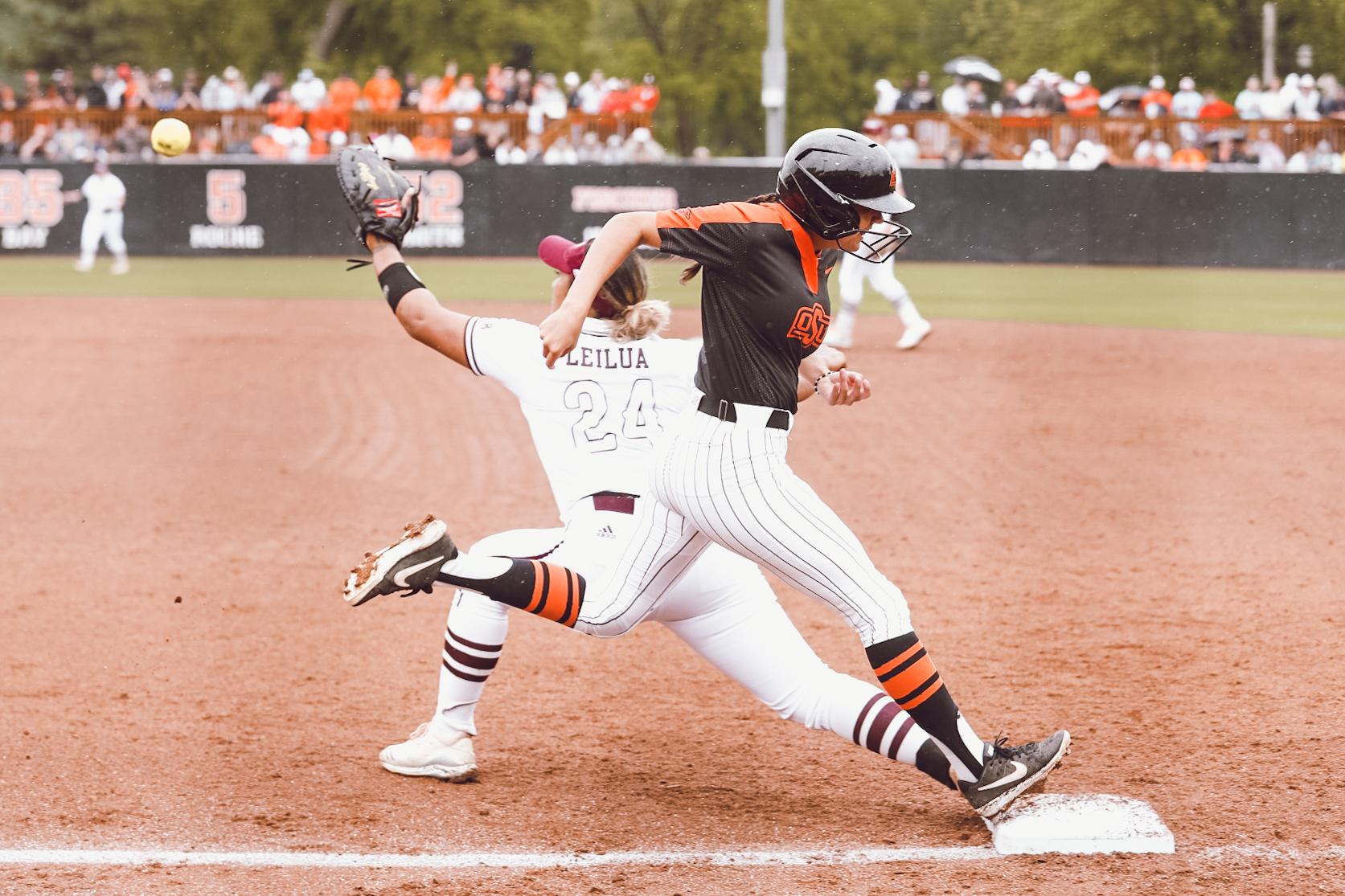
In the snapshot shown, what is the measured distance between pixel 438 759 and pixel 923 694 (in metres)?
1.36

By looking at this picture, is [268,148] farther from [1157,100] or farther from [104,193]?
[1157,100]

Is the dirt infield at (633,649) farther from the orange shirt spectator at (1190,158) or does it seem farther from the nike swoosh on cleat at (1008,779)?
the orange shirt spectator at (1190,158)

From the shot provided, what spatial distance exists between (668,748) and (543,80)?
70.4 feet

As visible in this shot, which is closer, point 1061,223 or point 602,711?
point 602,711

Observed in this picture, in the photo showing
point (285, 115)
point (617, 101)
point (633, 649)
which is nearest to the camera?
point (633, 649)

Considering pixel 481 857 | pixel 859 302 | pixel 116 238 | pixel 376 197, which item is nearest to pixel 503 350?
pixel 376 197

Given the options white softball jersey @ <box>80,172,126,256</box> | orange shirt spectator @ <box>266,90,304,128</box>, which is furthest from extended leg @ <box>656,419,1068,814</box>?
orange shirt spectator @ <box>266,90,304,128</box>

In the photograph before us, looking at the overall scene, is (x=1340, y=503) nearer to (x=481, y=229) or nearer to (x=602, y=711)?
(x=602, y=711)

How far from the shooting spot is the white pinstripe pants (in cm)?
351

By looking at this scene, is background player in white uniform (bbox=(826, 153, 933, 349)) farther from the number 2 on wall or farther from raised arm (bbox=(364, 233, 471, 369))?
raised arm (bbox=(364, 233, 471, 369))

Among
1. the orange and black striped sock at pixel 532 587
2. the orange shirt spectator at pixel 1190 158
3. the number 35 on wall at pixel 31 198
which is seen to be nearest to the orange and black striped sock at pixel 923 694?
the orange and black striped sock at pixel 532 587

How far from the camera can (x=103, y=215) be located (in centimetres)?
2012

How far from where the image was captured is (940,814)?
393cm

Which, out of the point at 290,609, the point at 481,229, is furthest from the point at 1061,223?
the point at 290,609
